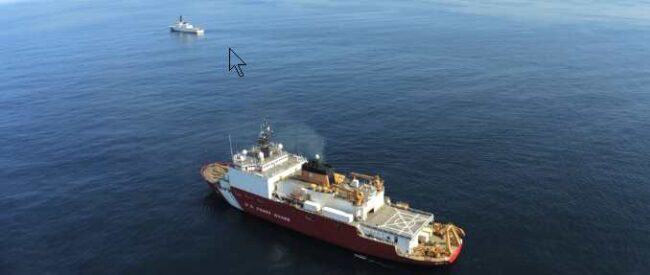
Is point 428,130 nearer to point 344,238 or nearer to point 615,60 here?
point 344,238

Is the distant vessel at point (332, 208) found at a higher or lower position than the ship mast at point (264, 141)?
lower

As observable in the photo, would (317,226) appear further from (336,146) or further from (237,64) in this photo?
(237,64)


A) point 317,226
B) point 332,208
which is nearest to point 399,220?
point 332,208

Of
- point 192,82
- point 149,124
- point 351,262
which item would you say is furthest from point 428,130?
point 192,82

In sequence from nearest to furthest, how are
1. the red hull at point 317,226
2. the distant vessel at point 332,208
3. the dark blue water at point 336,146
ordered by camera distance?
the distant vessel at point 332,208 < the red hull at point 317,226 < the dark blue water at point 336,146

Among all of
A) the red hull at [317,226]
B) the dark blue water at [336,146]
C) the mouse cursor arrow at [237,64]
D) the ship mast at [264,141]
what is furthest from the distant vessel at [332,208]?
the mouse cursor arrow at [237,64]

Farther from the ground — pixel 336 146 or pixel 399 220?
pixel 336 146

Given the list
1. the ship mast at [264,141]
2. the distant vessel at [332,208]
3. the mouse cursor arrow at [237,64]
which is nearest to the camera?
the distant vessel at [332,208]

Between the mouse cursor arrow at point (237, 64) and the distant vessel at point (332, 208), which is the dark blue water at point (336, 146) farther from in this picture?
the mouse cursor arrow at point (237, 64)
